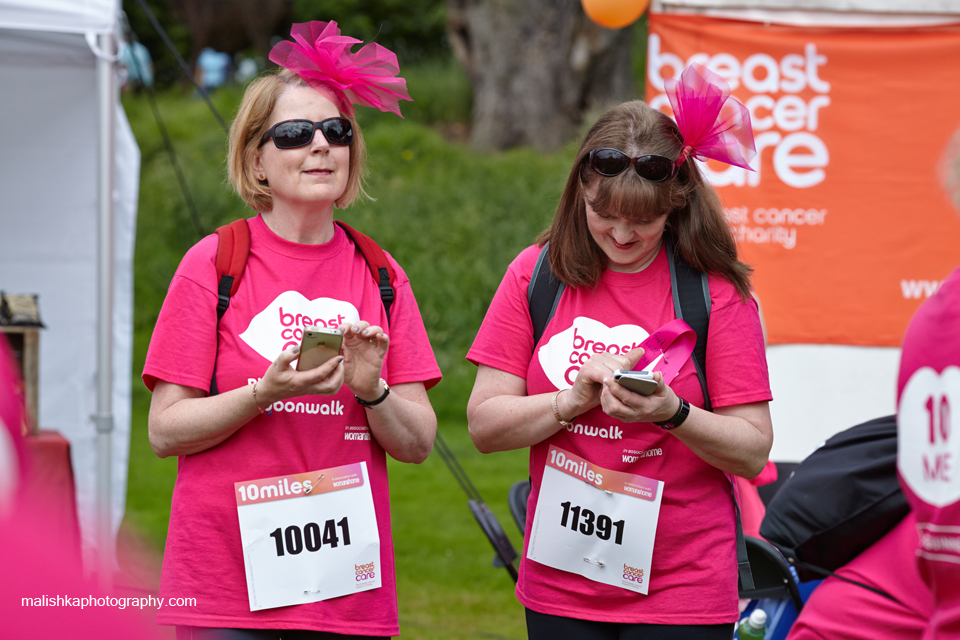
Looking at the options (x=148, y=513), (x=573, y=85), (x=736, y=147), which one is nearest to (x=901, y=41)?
(x=736, y=147)

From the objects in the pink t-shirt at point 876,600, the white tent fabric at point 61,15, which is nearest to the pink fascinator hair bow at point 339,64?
the pink t-shirt at point 876,600

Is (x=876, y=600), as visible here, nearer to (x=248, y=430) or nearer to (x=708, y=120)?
(x=708, y=120)

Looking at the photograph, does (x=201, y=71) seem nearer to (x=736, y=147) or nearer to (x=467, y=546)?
(x=467, y=546)

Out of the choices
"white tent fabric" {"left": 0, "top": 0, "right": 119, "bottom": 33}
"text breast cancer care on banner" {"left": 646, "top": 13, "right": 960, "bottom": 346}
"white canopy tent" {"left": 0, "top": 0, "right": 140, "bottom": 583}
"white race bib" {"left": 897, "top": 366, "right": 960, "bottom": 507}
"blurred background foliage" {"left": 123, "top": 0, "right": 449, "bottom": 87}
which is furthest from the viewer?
"blurred background foliage" {"left": 123, "top": 0, "right": 449, "bottom": 87}

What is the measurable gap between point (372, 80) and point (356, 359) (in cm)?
73

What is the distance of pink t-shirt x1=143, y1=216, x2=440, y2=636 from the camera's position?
212 cm

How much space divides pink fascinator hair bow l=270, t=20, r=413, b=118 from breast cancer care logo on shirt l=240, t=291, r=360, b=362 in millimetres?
502

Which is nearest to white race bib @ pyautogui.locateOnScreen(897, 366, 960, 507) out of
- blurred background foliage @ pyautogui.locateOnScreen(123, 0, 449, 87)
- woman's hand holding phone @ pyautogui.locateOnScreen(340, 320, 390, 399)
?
woman's hand holding phone @ pyautogui.locateOnScreen(340, 320, 390, 399)

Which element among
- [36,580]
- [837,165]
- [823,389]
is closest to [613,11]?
[837,165]

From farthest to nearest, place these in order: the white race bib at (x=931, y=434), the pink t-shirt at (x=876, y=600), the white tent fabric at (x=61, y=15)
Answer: the white tent fabric at (x=61, y=15) → the pink t-shirt at (x=876, y=600) → the white race bib at (x=931, y=434)

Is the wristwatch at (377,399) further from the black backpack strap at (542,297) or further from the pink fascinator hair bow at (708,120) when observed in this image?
the pink fascinator hair bow at (708,120)

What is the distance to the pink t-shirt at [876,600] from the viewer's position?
184cm

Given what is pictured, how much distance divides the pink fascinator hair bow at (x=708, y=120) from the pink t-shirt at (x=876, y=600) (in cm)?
92

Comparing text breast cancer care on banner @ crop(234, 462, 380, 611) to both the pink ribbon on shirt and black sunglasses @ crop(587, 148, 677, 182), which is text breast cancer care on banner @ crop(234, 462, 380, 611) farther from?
black sunglasses @ crop(587, 148, 677, 182)
